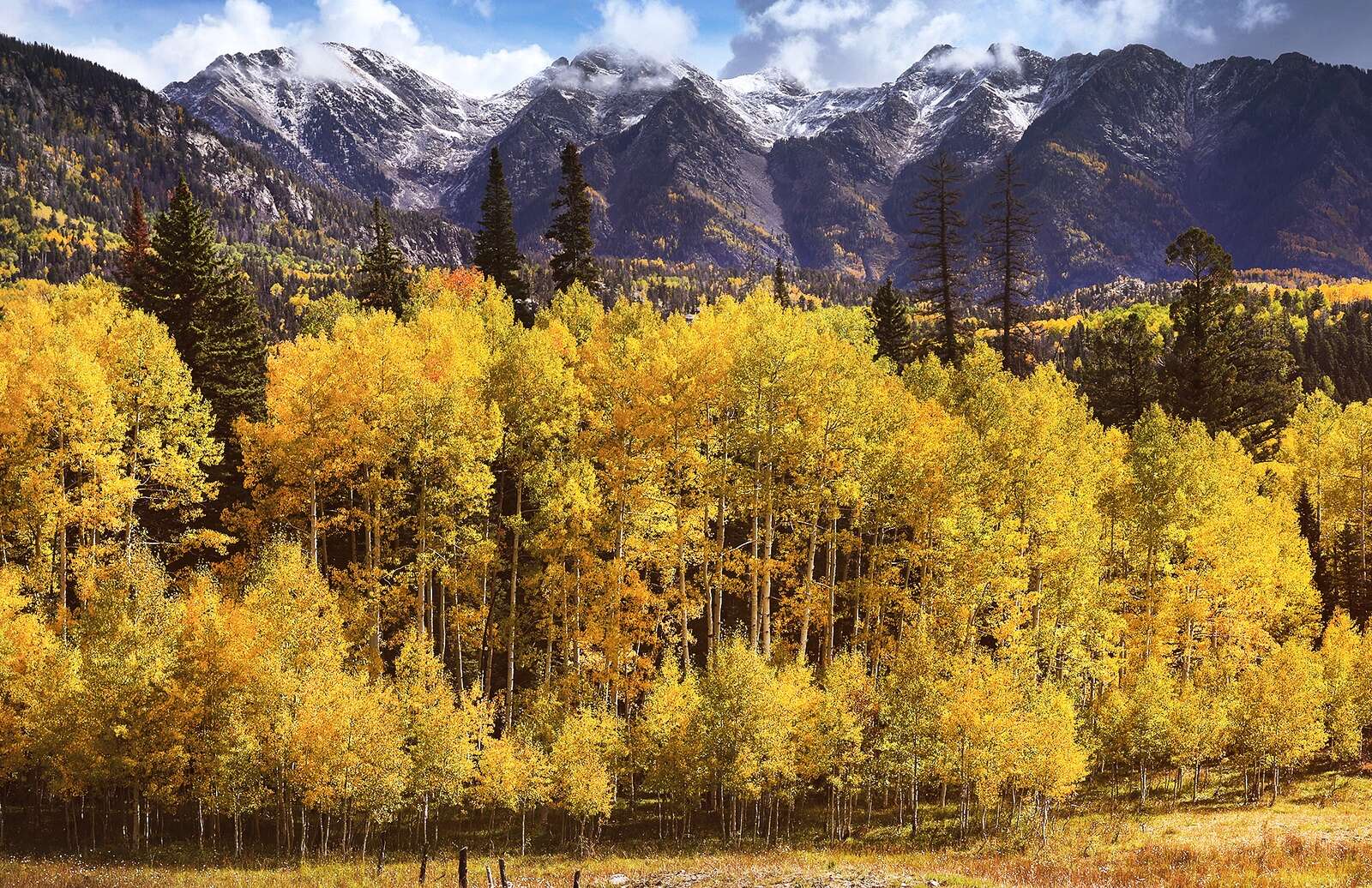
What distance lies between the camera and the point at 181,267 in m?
52.0

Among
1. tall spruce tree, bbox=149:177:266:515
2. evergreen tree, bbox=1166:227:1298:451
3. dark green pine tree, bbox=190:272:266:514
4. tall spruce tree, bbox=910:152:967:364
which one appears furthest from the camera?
evergreen tree, bbox=1166:227:1298:451

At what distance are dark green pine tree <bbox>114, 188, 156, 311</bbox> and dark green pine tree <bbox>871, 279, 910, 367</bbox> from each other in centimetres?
5369

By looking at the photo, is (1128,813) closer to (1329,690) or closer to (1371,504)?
(1329,690)

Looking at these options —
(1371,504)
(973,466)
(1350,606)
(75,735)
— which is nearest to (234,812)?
(75,735)

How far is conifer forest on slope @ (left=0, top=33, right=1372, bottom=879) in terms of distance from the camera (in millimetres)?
35062

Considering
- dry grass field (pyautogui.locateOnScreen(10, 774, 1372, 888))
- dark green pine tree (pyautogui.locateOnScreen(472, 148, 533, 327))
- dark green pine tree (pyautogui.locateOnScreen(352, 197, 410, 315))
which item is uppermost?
dark green pine tree (pyautogui.locateOnScreen(472, 148, 533, 327))

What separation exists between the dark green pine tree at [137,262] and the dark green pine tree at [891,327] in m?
53.7

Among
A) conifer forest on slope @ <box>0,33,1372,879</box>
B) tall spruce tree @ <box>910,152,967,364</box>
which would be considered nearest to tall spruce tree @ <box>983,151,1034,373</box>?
tall spruce tree @ <box>910,152,967,364</box>

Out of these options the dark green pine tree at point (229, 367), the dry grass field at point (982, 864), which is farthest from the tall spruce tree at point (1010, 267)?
the dark green pine tree at point (229, 367)

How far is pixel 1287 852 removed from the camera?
3256 centimetres

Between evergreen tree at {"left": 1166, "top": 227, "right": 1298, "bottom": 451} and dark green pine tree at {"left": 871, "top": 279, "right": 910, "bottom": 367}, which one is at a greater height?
dark green pine tree at {"left": 871, "top": 279, "right": 910, "bottom": 367}

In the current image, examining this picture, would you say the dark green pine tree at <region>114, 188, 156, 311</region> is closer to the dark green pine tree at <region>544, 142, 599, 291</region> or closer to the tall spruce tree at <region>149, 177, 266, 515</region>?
the tall spruce tree at <region>149, 177, 266, 515</region>

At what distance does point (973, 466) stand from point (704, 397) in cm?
1207

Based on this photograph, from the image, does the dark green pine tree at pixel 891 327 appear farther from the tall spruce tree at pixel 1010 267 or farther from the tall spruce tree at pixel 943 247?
the tall spruce tree at pixel 943 247
